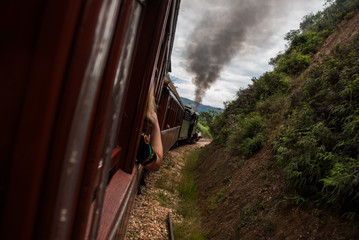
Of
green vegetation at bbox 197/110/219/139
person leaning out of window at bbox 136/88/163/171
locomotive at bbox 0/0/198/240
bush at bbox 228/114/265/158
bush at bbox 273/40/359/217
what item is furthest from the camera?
green vegetation at bbox 197/110/219/139

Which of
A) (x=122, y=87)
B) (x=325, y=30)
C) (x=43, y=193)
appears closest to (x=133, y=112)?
(x=122, y=87)

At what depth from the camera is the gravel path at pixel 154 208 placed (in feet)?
12.3

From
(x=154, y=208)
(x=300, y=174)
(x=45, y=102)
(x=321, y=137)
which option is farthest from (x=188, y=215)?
(x=45, y=102)

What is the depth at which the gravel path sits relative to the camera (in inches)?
148

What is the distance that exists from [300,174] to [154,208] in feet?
9.91

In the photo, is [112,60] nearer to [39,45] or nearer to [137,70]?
[39,45]

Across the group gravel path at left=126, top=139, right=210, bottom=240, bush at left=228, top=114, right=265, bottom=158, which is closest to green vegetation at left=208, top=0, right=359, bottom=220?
bush at left=228, top=114, right=265, bottom=158

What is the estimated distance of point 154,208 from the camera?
4.68 m

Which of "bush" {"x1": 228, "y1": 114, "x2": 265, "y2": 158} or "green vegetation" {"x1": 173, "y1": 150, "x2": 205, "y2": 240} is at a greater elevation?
"bush" {"x1": 228, "y1": 114, "x2": 265, "y2": 158}

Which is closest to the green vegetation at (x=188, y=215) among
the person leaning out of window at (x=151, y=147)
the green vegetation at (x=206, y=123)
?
the person leaning out of window at (x=151, y=147)

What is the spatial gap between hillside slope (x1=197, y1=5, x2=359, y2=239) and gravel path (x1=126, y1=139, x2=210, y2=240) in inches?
31.4

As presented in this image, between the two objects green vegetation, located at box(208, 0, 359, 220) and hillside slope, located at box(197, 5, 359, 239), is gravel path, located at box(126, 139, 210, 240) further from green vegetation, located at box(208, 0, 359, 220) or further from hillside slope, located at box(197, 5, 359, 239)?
green vegetation, located at box(208, 0, 359, 220)

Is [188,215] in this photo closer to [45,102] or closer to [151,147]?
[151,147]

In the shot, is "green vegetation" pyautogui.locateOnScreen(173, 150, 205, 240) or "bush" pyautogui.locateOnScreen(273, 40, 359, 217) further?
"green vegetation" pyautogui.locateOnScreen(173, 150, 205, 240)
